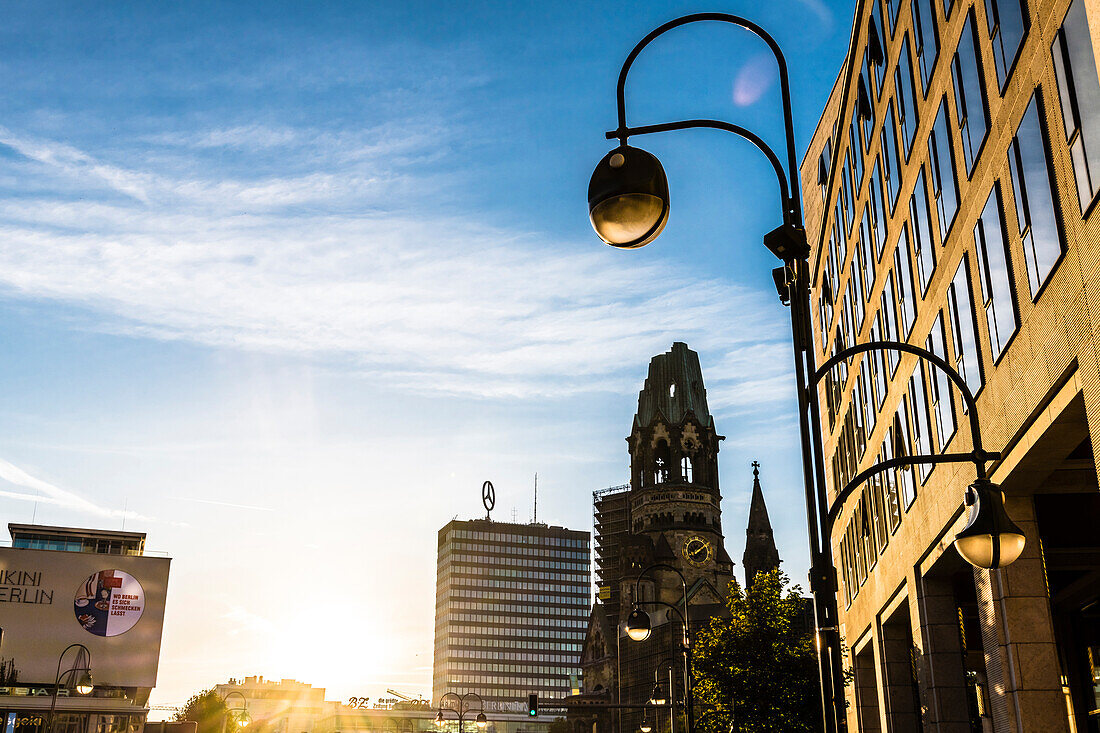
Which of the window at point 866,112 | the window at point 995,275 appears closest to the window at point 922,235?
the window at point 995,275

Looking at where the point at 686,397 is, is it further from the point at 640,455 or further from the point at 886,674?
the point at 886,674

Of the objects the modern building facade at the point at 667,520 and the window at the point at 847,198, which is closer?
the window at the point at 847,198

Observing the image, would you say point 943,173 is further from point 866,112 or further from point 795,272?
point 795,272

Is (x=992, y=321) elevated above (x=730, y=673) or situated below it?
above

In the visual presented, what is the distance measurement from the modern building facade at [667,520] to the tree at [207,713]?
136ft

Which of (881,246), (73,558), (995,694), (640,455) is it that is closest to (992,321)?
(995,694)

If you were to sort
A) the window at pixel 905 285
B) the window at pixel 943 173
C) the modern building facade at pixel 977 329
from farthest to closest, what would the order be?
the window at pixel 905 285 < the window at pixel 943 173 < the modern building facade at pixel 977 329

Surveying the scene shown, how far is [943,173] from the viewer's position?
78.5ft

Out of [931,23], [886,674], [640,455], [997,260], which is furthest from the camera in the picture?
[640,455]

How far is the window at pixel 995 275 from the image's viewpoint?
19344 mm

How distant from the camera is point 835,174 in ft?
135

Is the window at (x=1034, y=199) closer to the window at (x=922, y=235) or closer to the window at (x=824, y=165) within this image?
the window at (x=922, y=235)

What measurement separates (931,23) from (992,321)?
7941 mm

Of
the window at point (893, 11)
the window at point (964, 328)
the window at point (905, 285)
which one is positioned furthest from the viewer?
the window at point (893, 11)
